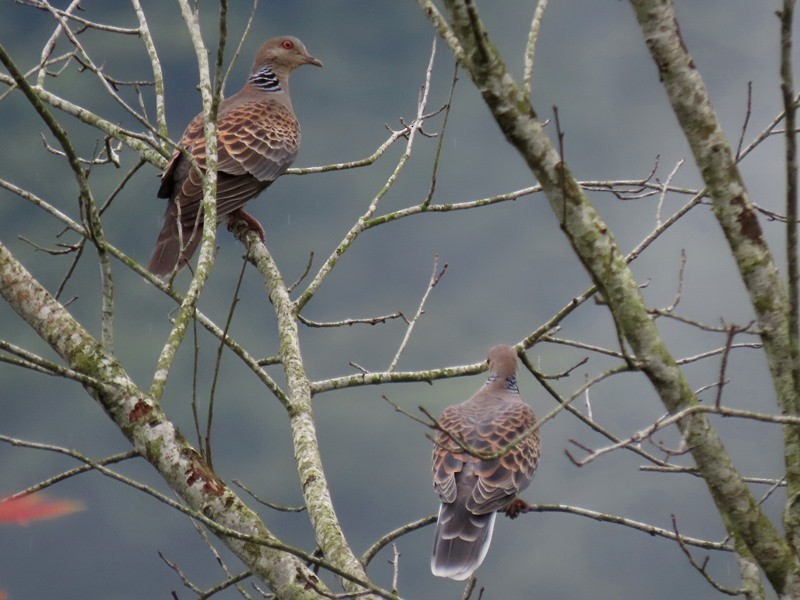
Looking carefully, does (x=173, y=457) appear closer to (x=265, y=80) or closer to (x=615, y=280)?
(x=615, y=280)

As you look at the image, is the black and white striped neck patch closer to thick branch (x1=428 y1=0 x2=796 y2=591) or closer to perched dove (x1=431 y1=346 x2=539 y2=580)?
perched dove (x1=431 y1=346 x2=539 y2=580)

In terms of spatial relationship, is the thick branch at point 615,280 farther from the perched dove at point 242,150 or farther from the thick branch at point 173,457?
the perched dove at point 242,150

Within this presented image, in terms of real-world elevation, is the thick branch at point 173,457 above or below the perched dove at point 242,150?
below

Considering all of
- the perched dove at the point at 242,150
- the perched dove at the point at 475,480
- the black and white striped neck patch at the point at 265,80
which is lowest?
the perched dove at the point at 475,480

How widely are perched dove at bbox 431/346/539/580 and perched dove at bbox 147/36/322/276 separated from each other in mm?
1762

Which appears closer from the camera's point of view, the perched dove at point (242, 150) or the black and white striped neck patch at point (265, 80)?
the perched dove at point (242, 150)

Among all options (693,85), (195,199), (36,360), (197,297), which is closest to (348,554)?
(197,297)

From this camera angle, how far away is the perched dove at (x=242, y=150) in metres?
5.79

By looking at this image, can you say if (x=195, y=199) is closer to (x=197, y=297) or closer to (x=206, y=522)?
(x=197, y=297)

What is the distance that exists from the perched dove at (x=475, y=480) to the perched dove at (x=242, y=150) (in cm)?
176

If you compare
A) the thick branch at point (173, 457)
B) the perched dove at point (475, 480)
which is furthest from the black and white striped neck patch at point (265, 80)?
the thick branch at point (173, 457)

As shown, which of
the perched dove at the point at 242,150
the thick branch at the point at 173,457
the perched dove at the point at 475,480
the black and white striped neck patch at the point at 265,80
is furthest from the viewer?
the black and white striped neck patch at the point at 265,80

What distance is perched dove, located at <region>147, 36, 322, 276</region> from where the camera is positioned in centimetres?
579

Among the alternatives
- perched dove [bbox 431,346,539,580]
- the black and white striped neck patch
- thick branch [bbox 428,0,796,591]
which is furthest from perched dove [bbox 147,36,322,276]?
thick branch [bbox 428,0,796,591]
